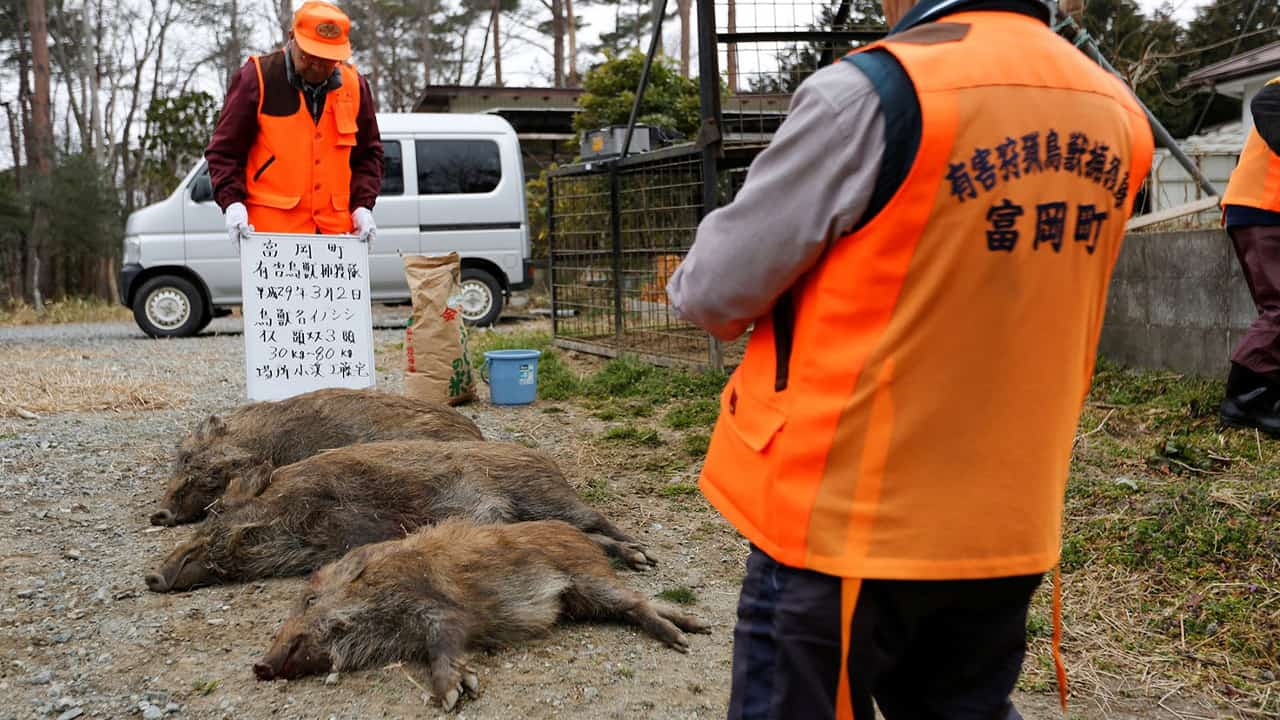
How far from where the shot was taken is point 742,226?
154 centimetres

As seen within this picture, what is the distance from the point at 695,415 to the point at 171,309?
7938 mm

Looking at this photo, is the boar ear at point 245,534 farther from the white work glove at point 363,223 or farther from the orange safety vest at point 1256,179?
the orange safety vest at point 1256,179

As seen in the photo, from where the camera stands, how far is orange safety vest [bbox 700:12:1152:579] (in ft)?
4.70

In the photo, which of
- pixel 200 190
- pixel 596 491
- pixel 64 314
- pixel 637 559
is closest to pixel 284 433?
pixel 596 491

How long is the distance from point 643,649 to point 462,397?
397 cm

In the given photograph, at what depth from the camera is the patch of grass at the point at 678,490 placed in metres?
4.82

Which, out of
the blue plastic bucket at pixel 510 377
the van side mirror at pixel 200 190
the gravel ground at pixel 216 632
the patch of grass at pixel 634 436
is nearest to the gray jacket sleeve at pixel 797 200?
the gravel ground at pixel 216 632

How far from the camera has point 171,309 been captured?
39.0ft

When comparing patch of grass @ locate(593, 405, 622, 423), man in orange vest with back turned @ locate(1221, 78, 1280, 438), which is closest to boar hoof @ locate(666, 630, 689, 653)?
man in orange vest with back turned @ locate(1221, 78, 1280, 438)

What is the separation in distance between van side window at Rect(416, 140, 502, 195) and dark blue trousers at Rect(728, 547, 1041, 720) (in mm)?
10994

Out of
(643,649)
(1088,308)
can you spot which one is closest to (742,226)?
(1088,308)

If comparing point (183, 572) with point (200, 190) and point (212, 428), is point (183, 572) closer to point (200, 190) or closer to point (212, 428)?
point (212, 428)

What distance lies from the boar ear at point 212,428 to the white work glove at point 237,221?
0.79 meters

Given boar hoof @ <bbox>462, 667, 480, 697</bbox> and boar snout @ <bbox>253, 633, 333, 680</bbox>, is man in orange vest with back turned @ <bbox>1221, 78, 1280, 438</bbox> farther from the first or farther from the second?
boar snout @ <bbox>253, 633, 333, 680</bbox>
